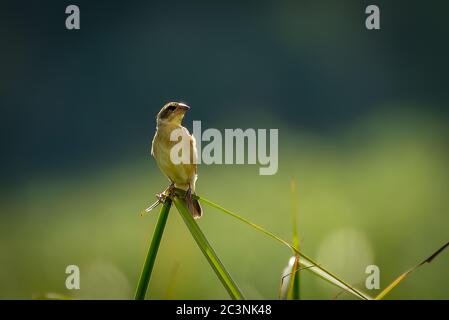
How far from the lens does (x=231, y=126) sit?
5281mm

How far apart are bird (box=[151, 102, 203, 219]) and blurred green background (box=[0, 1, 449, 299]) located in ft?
1.12

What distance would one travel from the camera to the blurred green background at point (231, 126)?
3742 mm

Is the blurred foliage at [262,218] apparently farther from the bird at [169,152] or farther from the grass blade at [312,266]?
the grass blade at [312,266]

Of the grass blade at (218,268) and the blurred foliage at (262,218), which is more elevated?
the grass blade at (218,268)

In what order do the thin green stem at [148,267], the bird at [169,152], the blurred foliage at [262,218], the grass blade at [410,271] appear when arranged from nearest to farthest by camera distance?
the grass blade at [410,271] → the thin green stem at [148,267] → the bird at [169,152] → the blurred foliage at [262,218]

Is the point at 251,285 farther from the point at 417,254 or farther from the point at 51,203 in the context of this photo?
the point at 51,203

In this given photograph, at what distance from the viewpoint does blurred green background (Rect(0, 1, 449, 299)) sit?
3.74 metres

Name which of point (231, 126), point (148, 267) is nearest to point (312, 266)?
point (148, 267)

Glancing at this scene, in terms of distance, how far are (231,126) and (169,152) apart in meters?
2.40

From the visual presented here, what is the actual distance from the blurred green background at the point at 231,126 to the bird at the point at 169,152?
1.12 ft

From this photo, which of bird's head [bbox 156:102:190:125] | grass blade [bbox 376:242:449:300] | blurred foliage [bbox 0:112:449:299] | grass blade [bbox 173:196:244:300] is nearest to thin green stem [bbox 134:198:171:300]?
grass blade [bbox 173:196:244:300]

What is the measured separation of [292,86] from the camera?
5879 mm

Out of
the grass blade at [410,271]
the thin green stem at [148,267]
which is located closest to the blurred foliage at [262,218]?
the thin green stem at [148,267]
